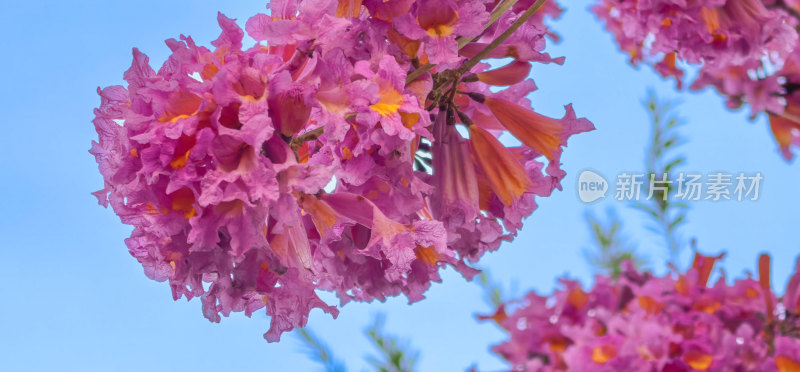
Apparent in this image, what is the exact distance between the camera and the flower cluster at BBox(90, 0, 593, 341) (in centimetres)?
36

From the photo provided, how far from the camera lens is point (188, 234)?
376 mm

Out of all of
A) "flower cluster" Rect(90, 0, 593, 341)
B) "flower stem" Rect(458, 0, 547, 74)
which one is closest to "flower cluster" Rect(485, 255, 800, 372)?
"flower cluster" Rect(90, 0, 593, 341)

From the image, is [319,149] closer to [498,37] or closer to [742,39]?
[498,37]

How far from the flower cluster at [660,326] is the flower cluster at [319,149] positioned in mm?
67

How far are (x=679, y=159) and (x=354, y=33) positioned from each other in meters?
0.55

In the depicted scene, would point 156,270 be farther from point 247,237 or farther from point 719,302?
point 719,302

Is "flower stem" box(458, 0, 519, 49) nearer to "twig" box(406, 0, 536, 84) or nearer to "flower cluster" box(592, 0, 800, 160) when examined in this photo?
"twig" box(406, 0, 536, 84)

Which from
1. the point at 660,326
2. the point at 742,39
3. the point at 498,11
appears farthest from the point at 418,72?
the point at 742,39

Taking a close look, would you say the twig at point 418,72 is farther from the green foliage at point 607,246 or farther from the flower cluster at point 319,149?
the green foliage at point 607,246

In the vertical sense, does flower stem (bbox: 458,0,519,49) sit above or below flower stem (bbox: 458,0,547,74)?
above

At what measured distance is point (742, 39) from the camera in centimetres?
60

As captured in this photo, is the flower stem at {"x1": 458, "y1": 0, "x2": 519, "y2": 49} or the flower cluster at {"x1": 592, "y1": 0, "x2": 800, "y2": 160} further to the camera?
the flower cluster at {"x1": 592, "y1": 0, "x2": 800, "y2": 160}

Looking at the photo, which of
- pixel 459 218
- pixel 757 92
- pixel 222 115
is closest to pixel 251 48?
pixel 222 115

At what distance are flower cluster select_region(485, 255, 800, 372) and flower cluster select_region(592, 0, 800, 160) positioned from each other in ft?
0.71
